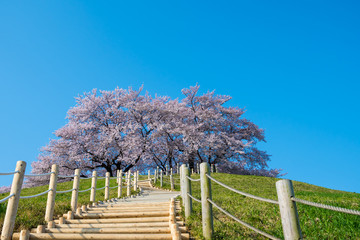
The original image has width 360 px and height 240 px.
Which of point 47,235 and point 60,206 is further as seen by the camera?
point 60,206

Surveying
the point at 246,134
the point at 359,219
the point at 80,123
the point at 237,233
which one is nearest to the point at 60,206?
the point at 237,233

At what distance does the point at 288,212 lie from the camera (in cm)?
302

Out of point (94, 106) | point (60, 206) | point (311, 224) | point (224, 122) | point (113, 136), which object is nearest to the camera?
point (311, 224)

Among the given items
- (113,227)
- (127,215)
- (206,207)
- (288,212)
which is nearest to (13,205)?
(113,227)

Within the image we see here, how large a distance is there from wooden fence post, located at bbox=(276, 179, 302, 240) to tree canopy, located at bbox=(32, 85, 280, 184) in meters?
26.9

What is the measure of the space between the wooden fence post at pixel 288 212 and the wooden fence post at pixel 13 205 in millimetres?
5344

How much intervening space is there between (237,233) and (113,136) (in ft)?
87.7

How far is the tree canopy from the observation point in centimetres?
3089

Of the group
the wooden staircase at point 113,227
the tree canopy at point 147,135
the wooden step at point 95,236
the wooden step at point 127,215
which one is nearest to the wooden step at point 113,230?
the wooden staircase at point 113,227

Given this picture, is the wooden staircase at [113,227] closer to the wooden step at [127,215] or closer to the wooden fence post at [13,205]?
the wooden step at [127,215]

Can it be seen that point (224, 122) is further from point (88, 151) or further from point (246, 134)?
point (88, 151)

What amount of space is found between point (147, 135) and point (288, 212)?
29.9 meters

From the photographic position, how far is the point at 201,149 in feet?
109

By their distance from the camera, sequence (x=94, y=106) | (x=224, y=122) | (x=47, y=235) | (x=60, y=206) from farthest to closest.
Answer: (x=224, y=122) → (x=94, y=106) → (x=60, y=206) → (x=47, y=235)
